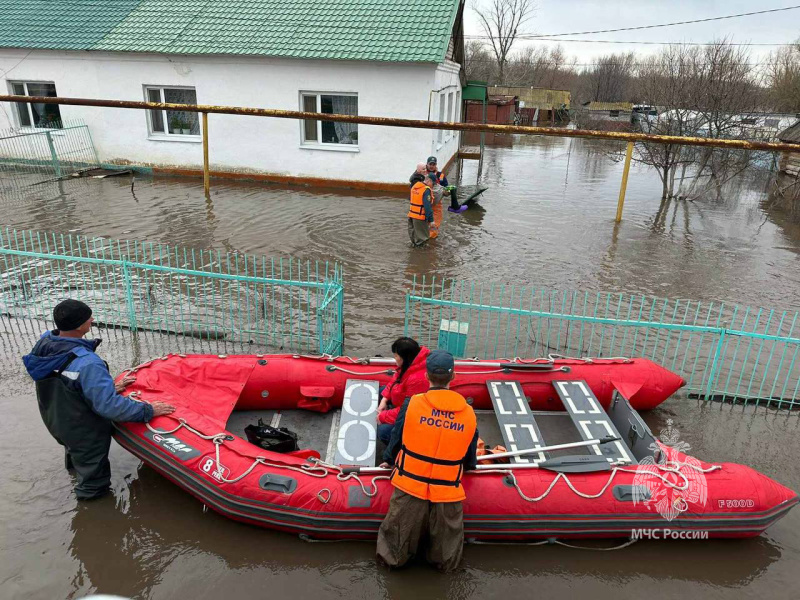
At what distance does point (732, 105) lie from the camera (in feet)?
48.6

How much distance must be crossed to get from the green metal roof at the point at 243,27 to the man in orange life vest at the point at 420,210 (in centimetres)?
499

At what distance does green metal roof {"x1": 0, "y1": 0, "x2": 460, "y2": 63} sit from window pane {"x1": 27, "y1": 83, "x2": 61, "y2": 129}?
1.18 meters

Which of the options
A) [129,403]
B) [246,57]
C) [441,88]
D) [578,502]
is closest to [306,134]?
[246,57]

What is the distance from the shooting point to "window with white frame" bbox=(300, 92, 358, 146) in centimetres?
1556

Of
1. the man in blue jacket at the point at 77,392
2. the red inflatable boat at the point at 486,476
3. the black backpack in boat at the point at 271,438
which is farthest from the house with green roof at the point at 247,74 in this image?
the man in blue jacket at the point at 77,392

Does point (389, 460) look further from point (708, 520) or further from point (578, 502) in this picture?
point (708, 520)

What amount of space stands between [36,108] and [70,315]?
16841 mm

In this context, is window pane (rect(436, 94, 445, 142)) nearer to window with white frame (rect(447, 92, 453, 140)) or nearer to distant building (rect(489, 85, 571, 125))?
window with white frame (rect(447, 92, 453, 140))

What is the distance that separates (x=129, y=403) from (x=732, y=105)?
1599 cm

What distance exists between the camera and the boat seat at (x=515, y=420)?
5.04 metres

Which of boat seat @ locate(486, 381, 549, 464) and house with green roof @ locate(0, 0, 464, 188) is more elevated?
house with green roof @ locate(0, 0, 464, 188)

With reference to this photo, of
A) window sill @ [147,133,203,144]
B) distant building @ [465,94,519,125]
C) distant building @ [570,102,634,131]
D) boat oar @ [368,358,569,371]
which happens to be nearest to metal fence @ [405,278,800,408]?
boat oar @ [368,358,569,371]

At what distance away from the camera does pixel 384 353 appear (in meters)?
7.22

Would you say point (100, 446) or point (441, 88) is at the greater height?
point (441, 88)
